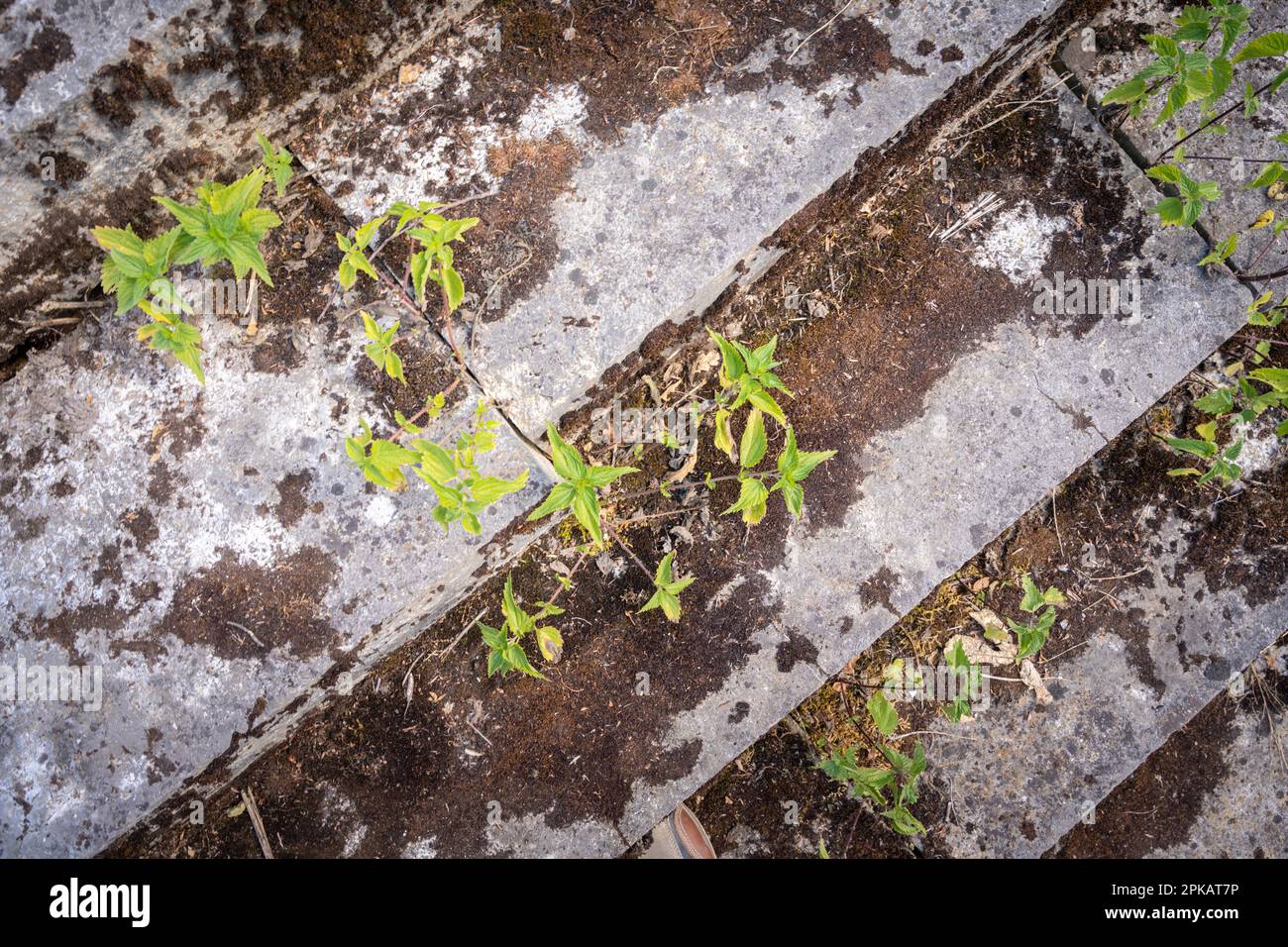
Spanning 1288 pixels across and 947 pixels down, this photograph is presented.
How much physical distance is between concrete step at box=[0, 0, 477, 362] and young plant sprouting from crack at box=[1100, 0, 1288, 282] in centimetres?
240

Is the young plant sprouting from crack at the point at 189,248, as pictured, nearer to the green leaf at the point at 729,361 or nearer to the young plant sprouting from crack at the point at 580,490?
the young plant sprouting from crack at the point at 580,490

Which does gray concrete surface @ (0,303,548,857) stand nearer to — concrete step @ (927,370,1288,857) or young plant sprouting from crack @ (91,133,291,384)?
young plant sprouting from crack @ (91,133,291,384)

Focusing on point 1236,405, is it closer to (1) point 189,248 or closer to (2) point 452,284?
(2) point 452,284

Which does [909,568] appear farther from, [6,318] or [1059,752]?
[6,318]

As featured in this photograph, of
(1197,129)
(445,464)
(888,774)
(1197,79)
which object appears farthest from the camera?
(1197,129)

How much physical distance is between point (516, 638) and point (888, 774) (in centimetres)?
136

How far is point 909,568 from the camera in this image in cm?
279

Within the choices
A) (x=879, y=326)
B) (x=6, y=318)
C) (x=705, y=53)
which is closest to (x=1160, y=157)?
(x=879, y=326)

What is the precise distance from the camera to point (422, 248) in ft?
8.52

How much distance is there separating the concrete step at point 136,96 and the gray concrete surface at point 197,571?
1.80ft

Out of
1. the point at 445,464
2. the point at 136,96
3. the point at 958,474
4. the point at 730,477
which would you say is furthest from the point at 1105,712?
the point at 136,96

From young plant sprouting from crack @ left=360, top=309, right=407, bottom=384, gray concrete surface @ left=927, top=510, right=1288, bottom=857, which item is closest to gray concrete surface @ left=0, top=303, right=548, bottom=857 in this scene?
young plant sprouting from crack @ left=360, top=309, right=407, bottom=384

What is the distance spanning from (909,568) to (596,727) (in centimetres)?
128

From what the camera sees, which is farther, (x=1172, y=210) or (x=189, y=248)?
(x=1172, y=210)
